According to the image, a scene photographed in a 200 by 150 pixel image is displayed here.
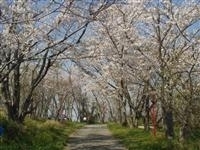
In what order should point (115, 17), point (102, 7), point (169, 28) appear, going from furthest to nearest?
point (115, 17) → point (169, 28) → point (102, 7)

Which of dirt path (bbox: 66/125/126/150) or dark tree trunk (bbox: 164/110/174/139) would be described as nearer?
dirt path (bbox: 66/125/126/150)

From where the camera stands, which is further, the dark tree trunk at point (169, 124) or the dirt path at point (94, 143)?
the dark tree trunk at point (169, 124)

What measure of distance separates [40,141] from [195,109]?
9.36m

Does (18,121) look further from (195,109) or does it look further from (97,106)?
(97,106)

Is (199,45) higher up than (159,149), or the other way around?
(199,45)

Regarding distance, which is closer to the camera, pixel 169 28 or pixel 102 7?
pixel 102 7

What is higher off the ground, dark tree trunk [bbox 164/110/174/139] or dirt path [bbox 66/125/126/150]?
dark tree trunk [bbox 164/110/174/139]

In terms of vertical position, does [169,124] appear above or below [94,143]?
above

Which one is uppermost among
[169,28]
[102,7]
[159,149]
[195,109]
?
[169,28]

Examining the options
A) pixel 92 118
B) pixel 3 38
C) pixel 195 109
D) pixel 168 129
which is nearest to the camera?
pixel 3 38

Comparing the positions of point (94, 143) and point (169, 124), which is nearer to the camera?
point (169, 124)

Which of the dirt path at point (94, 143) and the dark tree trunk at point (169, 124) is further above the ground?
the dark tree trunk at point (169, 124)

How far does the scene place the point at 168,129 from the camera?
25.6m

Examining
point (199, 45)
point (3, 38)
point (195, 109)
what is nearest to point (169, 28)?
point (199, 45)
